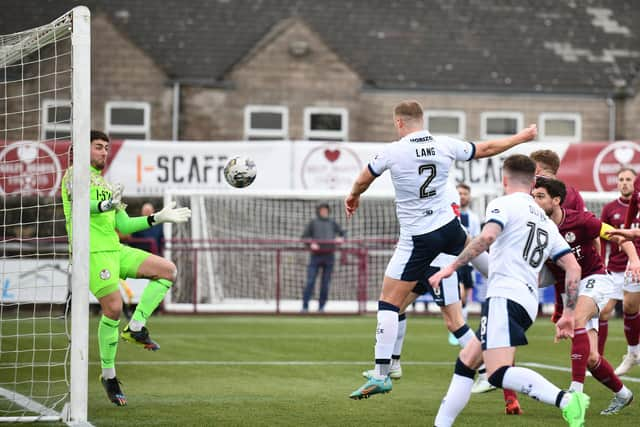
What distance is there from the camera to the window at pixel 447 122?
3134cm

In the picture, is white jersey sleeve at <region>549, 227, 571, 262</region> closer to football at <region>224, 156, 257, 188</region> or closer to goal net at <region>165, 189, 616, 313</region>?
football at <region>224, 156, 257, 188</region>

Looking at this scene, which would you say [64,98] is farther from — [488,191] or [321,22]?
[488,191]

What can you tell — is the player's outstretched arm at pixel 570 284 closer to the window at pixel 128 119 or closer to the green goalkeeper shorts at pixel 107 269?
the green goalkeeper shorts at pixel 107 269

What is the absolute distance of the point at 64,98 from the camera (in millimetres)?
29188

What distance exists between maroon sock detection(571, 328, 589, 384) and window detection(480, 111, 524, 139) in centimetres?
2280

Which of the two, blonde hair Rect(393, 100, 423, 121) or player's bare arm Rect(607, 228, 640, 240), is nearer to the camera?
player's bare arm Rect(607, 228, 640, 240)

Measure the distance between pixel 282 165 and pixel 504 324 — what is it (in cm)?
1672

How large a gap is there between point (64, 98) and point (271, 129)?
18.4 feet

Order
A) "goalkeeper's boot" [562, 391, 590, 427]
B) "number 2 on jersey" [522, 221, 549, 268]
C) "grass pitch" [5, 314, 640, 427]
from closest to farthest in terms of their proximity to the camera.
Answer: "goalkeeper's boot" [562, 391, 590, 427] → "number 2 on jersey" [522, 221, 549, 268] → "grass pitch" [5, 314, 640, 427]

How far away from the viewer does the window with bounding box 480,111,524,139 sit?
31.6 meters

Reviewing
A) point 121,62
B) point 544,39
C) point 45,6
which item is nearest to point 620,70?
point 544,39

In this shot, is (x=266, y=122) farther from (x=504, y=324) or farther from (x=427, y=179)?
(x=504, y=324)

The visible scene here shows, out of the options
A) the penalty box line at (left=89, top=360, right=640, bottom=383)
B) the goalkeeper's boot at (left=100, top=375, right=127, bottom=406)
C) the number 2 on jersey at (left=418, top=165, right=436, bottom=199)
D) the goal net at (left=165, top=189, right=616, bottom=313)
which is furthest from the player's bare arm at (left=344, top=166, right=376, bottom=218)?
the goal net at (left=165, top=189, right=616, bottom=313)

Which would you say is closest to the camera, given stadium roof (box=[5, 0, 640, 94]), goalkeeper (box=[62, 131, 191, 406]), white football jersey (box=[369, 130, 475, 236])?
white football jersey (box=[369, 130, 475, 236])
